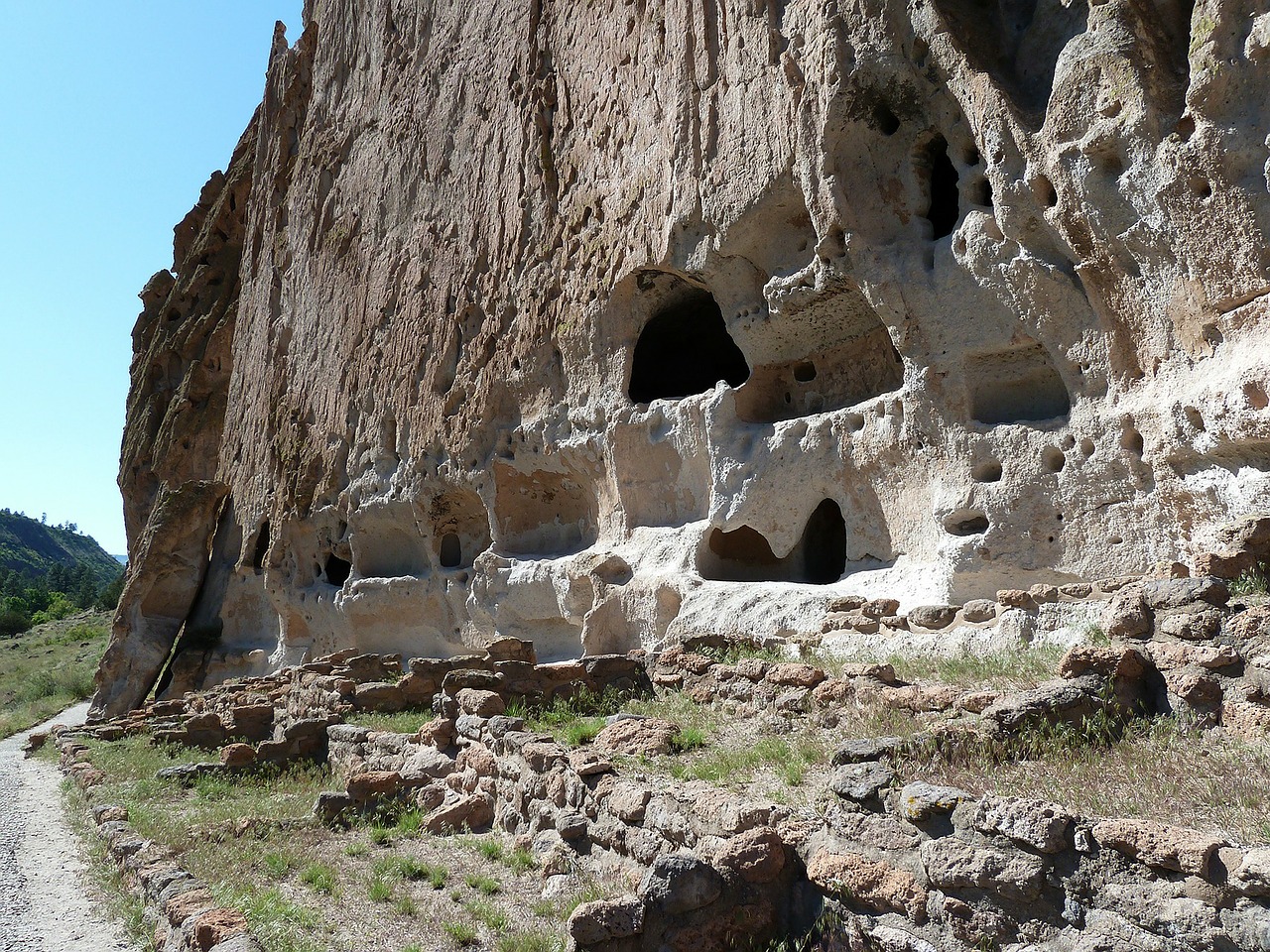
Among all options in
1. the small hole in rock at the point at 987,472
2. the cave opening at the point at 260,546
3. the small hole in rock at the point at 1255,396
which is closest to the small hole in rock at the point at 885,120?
the small hole in rock at the point at 987,472

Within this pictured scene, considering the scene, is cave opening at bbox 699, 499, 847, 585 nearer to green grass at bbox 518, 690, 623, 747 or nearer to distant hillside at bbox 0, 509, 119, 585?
green grass at bbox 518, 690, 623, 747

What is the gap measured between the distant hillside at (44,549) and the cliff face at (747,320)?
70435mm

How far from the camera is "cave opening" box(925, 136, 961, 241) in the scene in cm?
1092

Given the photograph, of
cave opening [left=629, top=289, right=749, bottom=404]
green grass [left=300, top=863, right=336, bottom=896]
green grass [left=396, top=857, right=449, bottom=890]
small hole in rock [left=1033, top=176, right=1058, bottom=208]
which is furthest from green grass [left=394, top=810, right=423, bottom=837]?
cave opening [left=629, top=289, right=749, bottom=404]

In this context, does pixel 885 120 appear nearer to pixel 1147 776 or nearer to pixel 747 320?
pixel 747 320

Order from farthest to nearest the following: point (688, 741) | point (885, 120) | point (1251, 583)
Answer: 1. point (885, 120)
2. point (688, 741)
3. point (1251, 583)

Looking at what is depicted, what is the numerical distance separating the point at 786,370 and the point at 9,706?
78.7 ft

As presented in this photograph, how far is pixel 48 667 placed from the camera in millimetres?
33438

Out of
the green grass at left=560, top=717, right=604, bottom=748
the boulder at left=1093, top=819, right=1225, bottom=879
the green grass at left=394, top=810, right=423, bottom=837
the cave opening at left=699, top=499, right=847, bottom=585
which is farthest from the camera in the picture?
the cave opening at left=699, top=499, right=847, bottom=585

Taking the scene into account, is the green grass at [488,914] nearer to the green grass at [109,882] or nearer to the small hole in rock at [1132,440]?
the green grass at [109,882]

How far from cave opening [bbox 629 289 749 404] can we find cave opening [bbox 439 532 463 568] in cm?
511

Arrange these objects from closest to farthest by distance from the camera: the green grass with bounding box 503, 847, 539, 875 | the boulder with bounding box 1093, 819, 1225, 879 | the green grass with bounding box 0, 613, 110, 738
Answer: the boulder with bounding box 1093, 819, 1225, 879
the green grass with bounding box 503, 847, 539, 875
the green grass with bounding box 0, 613, 110, 738

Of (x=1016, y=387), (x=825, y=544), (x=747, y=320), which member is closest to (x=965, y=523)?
(x=1016, y=387)

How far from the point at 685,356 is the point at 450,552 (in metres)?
6.13
